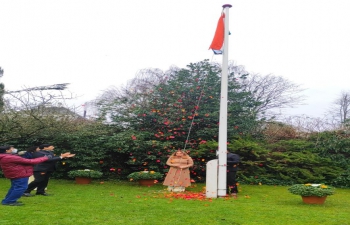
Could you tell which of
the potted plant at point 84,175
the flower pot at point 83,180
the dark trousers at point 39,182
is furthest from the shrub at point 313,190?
the flower pot at point 83,180

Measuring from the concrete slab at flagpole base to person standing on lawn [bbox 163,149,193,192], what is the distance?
173cm

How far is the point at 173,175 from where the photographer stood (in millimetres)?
11523

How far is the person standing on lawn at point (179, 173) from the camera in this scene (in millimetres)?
11414

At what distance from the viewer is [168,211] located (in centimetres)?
762

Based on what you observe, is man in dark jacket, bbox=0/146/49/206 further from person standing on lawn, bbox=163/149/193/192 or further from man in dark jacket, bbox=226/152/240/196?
man in dark jacket, bbox=226/152/240/196

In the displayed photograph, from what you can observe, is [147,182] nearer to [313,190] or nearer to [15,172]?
[15,172]

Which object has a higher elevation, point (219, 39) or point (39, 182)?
point (219, 39)

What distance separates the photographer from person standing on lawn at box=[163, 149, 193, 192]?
11.4 m

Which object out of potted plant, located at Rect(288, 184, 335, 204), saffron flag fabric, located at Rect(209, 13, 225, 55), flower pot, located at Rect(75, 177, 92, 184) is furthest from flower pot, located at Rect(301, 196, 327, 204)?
flower pot, located at Rect(75, 177, 92, 184)

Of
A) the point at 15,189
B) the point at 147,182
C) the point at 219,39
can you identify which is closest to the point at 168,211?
the point at 15,189

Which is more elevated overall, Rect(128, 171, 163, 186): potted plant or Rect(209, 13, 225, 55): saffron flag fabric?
Rect(209, 13, 225, 55): saffron flag fabric

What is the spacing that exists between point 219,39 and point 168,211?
5336 mm

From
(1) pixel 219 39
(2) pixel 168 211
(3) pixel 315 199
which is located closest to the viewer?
(2) pixel 168 211

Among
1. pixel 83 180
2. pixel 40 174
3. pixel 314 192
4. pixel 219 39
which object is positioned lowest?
pixel 83 180
